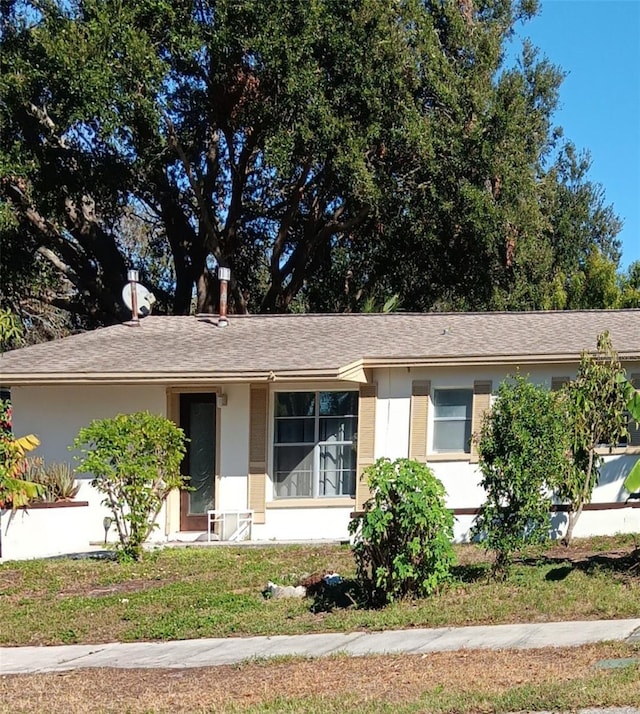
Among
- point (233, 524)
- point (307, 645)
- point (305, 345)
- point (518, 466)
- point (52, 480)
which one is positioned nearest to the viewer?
point (307, 645)

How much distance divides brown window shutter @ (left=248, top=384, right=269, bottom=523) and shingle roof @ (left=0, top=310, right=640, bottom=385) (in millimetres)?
635

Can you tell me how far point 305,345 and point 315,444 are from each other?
5.78 feet

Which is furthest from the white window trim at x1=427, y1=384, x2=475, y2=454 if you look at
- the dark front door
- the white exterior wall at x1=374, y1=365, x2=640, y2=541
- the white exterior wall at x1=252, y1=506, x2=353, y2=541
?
the dark front door

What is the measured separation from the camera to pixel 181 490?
13.3 meters

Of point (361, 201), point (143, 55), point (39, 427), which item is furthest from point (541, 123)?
point (39, 427)

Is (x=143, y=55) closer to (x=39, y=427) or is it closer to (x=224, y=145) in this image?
(x=224, y=145)

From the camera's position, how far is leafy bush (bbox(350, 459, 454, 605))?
8.43m

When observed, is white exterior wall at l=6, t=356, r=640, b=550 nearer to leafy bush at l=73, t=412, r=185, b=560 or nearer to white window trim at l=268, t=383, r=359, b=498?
white window trim at l=268, t=383, r=359, b=498

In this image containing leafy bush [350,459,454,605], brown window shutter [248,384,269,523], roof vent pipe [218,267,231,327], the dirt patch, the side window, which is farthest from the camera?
roof vent pipe [218,267,231,327]

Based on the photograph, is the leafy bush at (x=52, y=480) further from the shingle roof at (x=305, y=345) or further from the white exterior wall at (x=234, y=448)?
the white exterior wall at (x=234, y=448)

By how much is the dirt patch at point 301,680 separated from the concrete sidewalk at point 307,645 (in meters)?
0.27

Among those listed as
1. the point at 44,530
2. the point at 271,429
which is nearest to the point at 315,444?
the point at 271,429

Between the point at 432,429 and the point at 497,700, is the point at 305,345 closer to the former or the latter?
the point at 432,429

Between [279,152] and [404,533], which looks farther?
[279,152]
